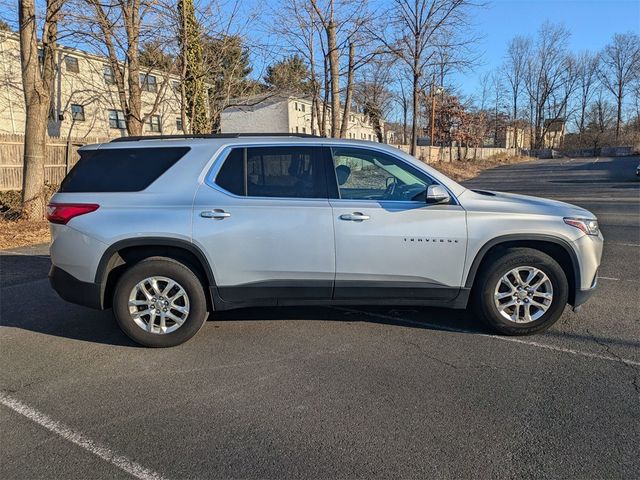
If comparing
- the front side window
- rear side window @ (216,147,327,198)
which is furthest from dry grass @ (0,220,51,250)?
the front side window

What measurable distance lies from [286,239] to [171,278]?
42.1 inches

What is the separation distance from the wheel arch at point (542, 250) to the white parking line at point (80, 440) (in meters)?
2.94

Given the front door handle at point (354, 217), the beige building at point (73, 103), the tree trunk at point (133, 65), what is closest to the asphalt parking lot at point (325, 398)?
the front door handle at point (354, 217)

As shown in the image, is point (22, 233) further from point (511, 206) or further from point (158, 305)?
point (511, 206)

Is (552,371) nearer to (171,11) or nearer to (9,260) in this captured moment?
(9,260)

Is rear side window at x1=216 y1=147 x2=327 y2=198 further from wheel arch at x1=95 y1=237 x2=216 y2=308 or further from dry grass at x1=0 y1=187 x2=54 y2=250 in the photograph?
dry grass at x1=0 y1=187 x2=54 y2=250

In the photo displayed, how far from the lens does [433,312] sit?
489cm

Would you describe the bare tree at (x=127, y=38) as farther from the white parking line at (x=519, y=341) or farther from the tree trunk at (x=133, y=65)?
the white parking line at (x=519, y=341)

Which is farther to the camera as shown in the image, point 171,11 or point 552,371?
point 171,11

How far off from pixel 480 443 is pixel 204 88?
44.5 ft

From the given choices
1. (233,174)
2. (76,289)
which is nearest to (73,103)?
(76,289)

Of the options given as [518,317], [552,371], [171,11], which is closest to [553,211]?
[518,317]

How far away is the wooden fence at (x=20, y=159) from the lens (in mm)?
14083

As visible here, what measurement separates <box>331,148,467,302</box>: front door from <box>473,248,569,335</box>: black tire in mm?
259
